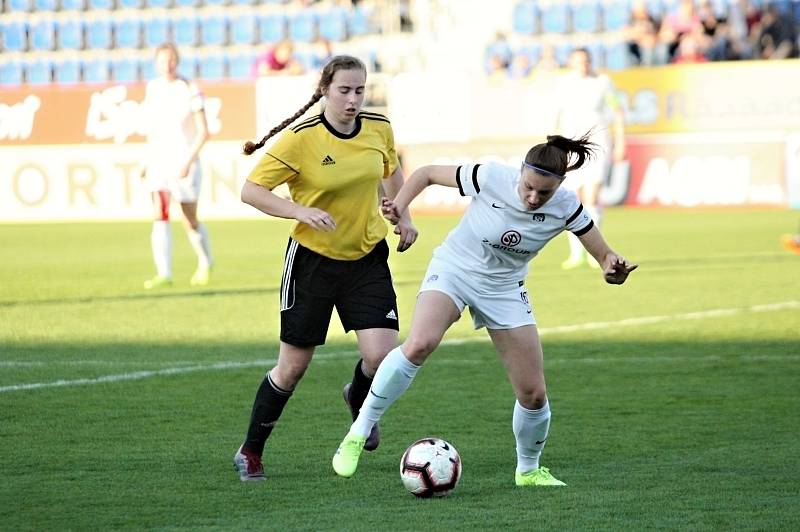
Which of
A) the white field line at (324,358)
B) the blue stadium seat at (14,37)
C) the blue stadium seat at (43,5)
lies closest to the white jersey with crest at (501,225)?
the white field line at (324,358)

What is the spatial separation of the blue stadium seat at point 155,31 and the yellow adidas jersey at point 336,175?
23921 millimetres

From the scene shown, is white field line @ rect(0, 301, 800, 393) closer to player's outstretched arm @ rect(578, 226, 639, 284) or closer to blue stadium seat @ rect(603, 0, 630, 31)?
player's outstretched arm @ rect(578, 226, 639, 284)

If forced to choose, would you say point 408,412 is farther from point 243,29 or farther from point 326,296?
point 243,29

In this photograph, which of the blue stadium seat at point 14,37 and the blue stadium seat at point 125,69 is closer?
the blue stadium seat at point 125,69

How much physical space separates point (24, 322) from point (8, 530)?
6.81 metres

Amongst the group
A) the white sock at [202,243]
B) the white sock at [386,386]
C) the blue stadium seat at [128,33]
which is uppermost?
the blue stadium seat at [128,33]

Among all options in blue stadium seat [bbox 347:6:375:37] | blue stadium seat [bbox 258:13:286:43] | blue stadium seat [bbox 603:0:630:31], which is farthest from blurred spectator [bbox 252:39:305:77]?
blue stadium seat [bbox 603:0:630:31]

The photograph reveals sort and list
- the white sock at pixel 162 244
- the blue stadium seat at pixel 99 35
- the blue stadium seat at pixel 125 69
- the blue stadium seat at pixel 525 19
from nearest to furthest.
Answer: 1. the white sock at pixel 162 244
2. the blue stadium seat at pixel 525 19
3. the blue stadium seat at pixel 125 69
4. the blue stadium seat at pixel 99 35

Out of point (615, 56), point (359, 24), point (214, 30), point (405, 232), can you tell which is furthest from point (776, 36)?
point (405, 232)

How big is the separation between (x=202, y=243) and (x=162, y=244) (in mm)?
626

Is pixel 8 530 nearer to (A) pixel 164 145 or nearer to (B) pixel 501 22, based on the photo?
(A) pixel 164 145

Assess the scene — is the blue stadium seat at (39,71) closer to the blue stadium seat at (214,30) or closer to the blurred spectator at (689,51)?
the blue stadium seat at (214,30)

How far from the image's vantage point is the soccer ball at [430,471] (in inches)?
221

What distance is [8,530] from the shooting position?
200 inches
